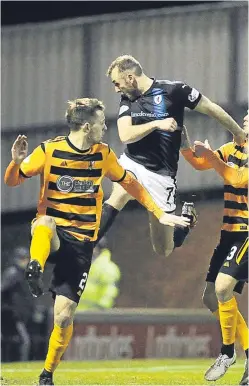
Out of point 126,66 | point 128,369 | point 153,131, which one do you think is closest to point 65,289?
point 153,131

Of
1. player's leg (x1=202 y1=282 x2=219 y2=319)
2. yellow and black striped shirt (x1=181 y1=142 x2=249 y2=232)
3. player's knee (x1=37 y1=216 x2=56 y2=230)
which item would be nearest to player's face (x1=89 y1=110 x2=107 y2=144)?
player's knee (x1=37 y1=216 x2=56 y2=230)

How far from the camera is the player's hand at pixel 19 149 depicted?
6617 mm

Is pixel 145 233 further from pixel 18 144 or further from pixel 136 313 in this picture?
pixel 18 144

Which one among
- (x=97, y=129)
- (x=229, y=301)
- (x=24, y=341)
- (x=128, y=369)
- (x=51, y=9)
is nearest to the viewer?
(x=97, y=129)

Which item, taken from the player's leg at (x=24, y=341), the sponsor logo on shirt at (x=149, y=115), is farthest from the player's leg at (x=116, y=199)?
the player's leg at (x=24, y=341)

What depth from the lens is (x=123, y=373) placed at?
8.50 metres

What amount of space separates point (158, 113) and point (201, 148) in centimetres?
42

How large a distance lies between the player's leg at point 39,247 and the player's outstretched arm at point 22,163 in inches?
12.1

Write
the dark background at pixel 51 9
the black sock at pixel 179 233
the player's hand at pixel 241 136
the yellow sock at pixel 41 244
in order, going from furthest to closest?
the dark background at pixel 51 9 < the black sock at pixel 179 233 < the player's hand at pixel 241 136 < the yellow sock at pixel 41 244

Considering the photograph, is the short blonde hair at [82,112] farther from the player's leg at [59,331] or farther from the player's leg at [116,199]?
the player's leg at [59,331]

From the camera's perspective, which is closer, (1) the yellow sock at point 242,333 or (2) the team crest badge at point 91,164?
(2) the team crest badge at point 91,164

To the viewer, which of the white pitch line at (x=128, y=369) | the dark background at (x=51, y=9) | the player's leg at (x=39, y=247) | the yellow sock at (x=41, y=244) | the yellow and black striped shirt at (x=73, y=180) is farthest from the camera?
the dark background at (x=51, y=9)

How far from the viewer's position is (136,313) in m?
11.1

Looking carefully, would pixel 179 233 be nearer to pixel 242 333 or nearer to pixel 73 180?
pixel 242 333
